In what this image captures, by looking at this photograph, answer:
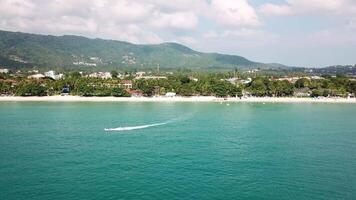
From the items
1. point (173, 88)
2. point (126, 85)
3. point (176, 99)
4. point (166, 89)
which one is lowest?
point (176, 99)

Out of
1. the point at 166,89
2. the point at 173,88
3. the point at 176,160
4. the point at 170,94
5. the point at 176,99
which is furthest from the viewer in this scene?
the point at 173,88

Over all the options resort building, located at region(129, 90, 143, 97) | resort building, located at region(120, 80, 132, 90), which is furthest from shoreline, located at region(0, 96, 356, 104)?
resort building, located at region(120, 80, 132, 90)

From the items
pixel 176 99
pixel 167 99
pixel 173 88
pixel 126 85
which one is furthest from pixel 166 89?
pixel 126 85

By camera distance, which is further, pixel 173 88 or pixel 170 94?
pixel 173 88

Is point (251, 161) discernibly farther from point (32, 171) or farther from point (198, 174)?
point (32, 171)

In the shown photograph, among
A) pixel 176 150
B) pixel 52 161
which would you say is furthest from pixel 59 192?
pixel 176 150

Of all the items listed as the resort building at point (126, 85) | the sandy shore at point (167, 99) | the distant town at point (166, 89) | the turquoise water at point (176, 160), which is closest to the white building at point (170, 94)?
the distant town at point (166, 89)

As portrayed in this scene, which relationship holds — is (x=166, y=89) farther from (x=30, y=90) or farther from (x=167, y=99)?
(x=30, y=90)

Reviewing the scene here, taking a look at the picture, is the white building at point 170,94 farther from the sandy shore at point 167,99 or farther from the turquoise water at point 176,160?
the turquoise water at point 176,160
